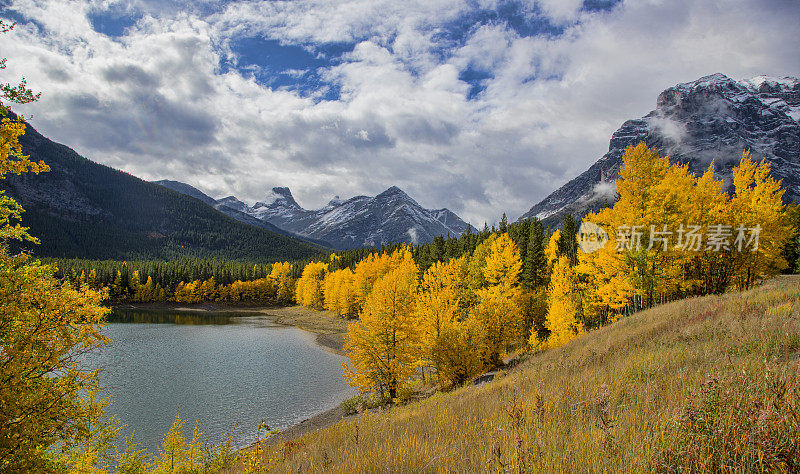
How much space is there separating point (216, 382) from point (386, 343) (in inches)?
805

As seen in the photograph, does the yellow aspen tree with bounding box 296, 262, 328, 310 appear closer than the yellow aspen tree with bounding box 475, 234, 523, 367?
No

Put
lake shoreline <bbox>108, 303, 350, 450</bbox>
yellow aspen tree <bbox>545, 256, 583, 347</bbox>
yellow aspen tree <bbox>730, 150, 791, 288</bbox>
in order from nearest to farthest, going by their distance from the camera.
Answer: lake shoreline <bbox>108, 303, 350, 450</bbox> < yellow aspen tree <bbox>730, 150, 791, 288</bbox> < yellow aspen tree <bbox>545, 256, 583, 347</bbox>

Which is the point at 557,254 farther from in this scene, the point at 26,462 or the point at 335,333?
the point at 26,462

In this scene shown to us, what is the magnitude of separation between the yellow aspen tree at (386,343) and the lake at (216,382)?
273 inches

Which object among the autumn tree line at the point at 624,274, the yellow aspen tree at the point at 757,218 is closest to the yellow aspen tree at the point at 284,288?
the autumn tree line at the point at 624,274

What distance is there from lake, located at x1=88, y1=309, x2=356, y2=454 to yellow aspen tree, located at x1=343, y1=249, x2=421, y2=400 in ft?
22.8

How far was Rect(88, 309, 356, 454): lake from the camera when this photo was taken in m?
25.9

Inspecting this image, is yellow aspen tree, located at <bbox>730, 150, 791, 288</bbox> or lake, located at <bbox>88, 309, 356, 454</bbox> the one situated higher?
yellow aspen tree, located at <bbox>730, 150, 791, 288</bbox>

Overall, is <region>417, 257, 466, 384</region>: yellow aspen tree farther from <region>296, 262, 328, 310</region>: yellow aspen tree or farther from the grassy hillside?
<region>296, 262, 328, 310</region>: yellow aspen tree

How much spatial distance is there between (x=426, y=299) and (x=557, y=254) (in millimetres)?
36033

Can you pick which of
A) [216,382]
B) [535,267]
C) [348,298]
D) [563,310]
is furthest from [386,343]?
[348,298]

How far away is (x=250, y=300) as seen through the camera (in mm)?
121812

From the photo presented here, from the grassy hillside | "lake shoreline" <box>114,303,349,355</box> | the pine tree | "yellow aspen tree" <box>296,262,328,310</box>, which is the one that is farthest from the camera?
"yellow aspen tree" <box>296,262,328,310</box>

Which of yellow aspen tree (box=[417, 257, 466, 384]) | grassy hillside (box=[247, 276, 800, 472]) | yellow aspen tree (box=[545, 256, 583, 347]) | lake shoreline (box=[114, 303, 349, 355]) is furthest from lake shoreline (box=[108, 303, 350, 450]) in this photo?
yellow aspen tree (box=[545, 256, 583, 347])
